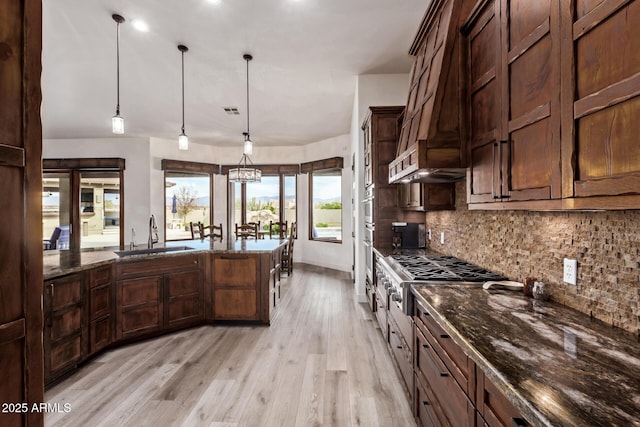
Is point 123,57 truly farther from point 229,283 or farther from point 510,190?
point 510,190

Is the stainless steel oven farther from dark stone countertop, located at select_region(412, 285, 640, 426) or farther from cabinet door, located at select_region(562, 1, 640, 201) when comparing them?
cabinet door, located at select_region(562, 1, 640, 201)

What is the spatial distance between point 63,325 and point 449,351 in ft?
9.94

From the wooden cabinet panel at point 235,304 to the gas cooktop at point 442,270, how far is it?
1859mm

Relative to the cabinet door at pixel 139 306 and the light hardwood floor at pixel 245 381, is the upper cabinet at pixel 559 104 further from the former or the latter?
the cabinet door at pixel 139 306

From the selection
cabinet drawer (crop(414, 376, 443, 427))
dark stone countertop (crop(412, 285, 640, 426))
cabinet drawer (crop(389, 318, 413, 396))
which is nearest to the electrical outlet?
dark stone countertop (crop(412, 285, 640, 426))

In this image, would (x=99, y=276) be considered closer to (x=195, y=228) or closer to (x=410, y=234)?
(x=410, y=234)

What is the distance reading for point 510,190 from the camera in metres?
1.53

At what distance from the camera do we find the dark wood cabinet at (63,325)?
2520mm

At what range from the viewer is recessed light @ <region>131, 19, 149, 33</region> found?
336 centimetres

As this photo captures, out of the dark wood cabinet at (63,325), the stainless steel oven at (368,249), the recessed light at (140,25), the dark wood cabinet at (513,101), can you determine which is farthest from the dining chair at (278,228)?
the dark wood cabinet at (513,101)

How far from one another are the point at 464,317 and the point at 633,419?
0.70m

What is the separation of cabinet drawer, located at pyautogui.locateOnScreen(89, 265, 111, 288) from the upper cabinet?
3.36 metres

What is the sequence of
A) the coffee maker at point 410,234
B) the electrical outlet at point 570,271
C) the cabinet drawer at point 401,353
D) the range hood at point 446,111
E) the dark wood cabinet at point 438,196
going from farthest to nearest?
the coffee maker at point 410,234, the dark wood cabinet at point 438,196, the cabinet drawer at point 401,353, the range hood at point 446,111, the electrical outlet at point 570,271

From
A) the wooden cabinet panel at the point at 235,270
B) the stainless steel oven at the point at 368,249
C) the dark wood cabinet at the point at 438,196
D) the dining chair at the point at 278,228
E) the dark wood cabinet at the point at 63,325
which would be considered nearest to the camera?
the dark wood cabinet at the point at 63,325
